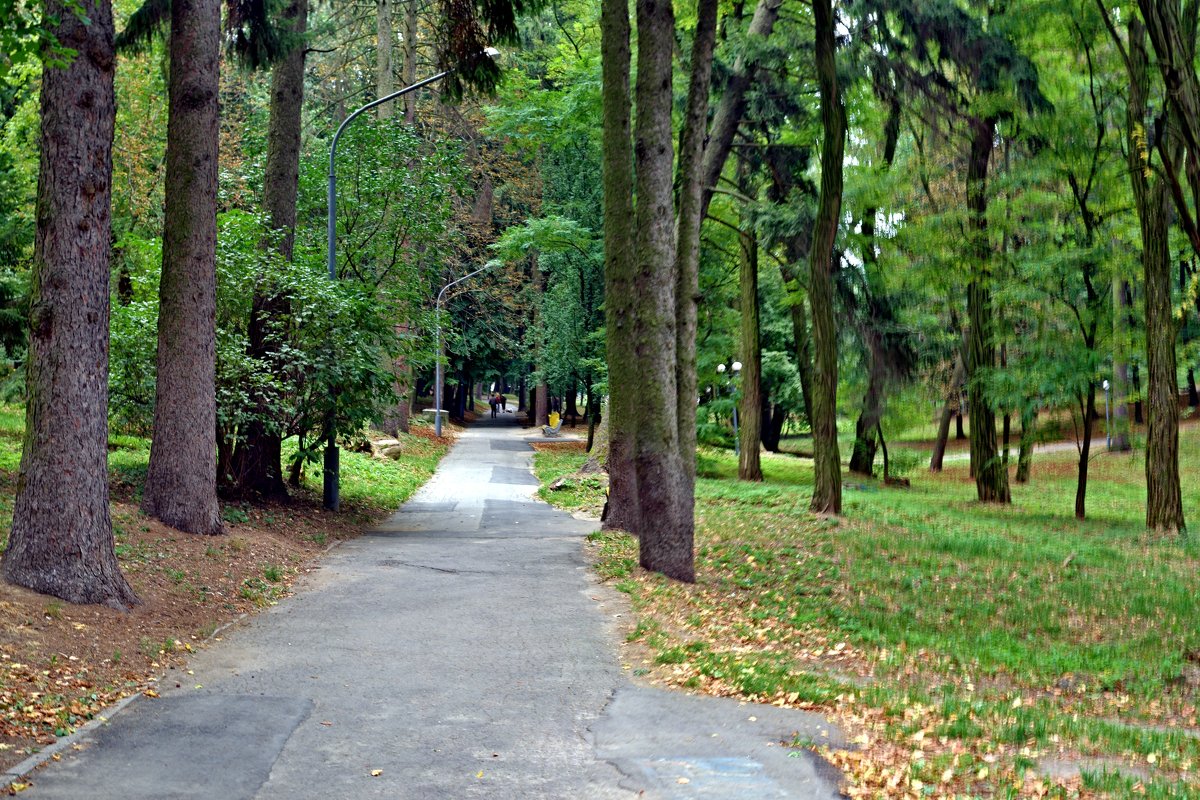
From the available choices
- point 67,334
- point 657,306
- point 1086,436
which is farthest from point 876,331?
point 67,334

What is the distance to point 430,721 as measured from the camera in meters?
7.16

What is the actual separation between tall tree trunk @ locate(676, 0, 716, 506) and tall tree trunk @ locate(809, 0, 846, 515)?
489cm

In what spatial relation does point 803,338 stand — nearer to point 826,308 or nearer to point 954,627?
point 826,308

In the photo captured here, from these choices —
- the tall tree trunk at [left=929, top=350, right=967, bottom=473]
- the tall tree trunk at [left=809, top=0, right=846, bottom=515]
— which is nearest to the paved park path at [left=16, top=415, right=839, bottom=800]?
the tall tree trunk at [left=809, top=0, right=846, bottom=515]

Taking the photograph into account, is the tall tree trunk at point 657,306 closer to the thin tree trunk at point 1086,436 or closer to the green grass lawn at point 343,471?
the green grass lawn at point 343,471

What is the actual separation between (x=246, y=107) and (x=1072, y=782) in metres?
32.7

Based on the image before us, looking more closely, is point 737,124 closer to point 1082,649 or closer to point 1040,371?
point 1040,371

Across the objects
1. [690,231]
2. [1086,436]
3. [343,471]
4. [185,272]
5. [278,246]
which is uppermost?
[278,246]

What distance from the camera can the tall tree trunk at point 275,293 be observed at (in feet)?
56.4

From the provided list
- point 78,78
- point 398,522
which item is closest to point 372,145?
point 398,522

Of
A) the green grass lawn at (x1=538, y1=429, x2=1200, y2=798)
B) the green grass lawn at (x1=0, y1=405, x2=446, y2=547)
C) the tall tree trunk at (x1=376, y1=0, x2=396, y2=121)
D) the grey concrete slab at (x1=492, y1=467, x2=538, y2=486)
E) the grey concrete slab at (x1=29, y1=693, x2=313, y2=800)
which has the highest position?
the tall tree trunk at (x1=376, y1=0, x2=396, y2=121)

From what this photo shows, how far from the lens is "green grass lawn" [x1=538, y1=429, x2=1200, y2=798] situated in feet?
23.9

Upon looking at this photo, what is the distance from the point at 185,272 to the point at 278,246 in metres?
4.93

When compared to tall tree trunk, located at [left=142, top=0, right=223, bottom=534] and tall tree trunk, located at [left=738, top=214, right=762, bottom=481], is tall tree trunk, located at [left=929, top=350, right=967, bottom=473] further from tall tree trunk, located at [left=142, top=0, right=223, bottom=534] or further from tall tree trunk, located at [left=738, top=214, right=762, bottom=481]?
tall tree trunk, located at [left=142, top=0, right=223, bottom=534]
